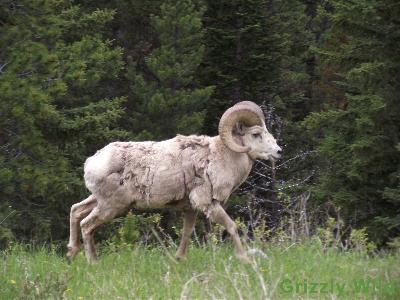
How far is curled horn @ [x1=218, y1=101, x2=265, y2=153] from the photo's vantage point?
9969 millimetres

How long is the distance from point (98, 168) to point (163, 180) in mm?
746

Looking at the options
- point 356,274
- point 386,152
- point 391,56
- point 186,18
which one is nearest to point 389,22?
point 391,56

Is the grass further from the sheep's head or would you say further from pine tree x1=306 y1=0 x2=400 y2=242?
pine tree x1=306 y1=0 x2=400 y2=242

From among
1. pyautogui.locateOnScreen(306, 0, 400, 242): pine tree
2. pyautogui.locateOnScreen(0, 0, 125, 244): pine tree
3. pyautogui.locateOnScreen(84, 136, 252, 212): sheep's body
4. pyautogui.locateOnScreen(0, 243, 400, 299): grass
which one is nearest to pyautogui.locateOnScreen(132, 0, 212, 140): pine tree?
pyautogui.locateOnScreen(0, 0, 125, 244): pine tree

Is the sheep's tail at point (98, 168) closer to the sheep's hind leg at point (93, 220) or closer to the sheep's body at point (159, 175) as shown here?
the sheep's body at point (159, 175)

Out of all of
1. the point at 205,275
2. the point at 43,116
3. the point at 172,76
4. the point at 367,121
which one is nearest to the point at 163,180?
the point at 205,275

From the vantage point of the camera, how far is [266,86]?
27594mm

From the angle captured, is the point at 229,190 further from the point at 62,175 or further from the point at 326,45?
the point at 326,45

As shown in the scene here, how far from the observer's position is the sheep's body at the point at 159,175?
9695mm

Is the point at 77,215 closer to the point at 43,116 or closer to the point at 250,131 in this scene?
the point at 250,131

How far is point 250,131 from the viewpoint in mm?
10336

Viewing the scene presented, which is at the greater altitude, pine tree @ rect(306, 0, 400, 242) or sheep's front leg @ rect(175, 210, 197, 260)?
sheep's front leg @ rect(175, 210, 197, 260)

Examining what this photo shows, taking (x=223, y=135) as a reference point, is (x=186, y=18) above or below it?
below

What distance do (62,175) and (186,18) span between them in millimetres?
8196
